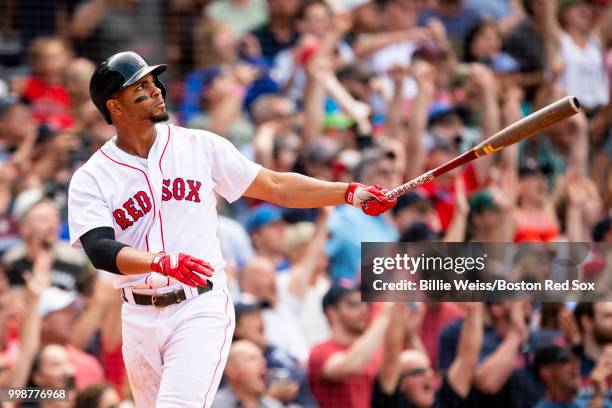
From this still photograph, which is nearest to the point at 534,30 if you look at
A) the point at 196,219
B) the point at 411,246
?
the point at 411,246

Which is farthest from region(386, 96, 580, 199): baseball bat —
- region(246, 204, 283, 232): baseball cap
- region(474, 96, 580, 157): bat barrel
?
region(246, 204, 283, 232): baseball cap

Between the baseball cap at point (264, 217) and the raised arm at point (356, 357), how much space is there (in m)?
1.07

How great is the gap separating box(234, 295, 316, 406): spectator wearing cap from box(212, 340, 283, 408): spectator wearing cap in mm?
235

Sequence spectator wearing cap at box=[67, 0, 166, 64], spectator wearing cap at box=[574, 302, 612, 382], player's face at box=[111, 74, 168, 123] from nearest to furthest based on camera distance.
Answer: player's face at box=[111, 74, 168, 123] < spectator wearing cap at box=[574, 302, 612, 382] < spectator wearing cap at box=[67, 0, 166, 64]

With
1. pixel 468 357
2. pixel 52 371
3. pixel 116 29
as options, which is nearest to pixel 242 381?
pixel 52 371

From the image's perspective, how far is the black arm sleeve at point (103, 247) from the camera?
14.2ft

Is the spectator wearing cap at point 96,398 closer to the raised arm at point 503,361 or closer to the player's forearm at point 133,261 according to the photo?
the player's forearm at point 133,261

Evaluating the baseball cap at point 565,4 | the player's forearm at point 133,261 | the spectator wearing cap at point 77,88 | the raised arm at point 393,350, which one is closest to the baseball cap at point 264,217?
the raised arm at point 393,350

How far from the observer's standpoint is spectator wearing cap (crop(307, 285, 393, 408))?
6.64 metres

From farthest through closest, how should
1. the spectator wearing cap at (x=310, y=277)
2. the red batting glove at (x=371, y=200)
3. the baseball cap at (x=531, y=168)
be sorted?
the baseball cap at (x=531, y=168) → the spectator wearing cap at (x=310, y=277) → the red batting glove at (x=371, y=200)

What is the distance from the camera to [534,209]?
322 inches

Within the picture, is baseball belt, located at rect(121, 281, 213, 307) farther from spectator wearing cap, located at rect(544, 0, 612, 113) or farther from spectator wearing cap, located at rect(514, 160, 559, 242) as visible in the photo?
spectator wearing cap, located at rect(544, 0, 612, 113)

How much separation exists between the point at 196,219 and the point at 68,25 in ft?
14.4

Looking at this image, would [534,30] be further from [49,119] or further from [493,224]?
[49,119]
